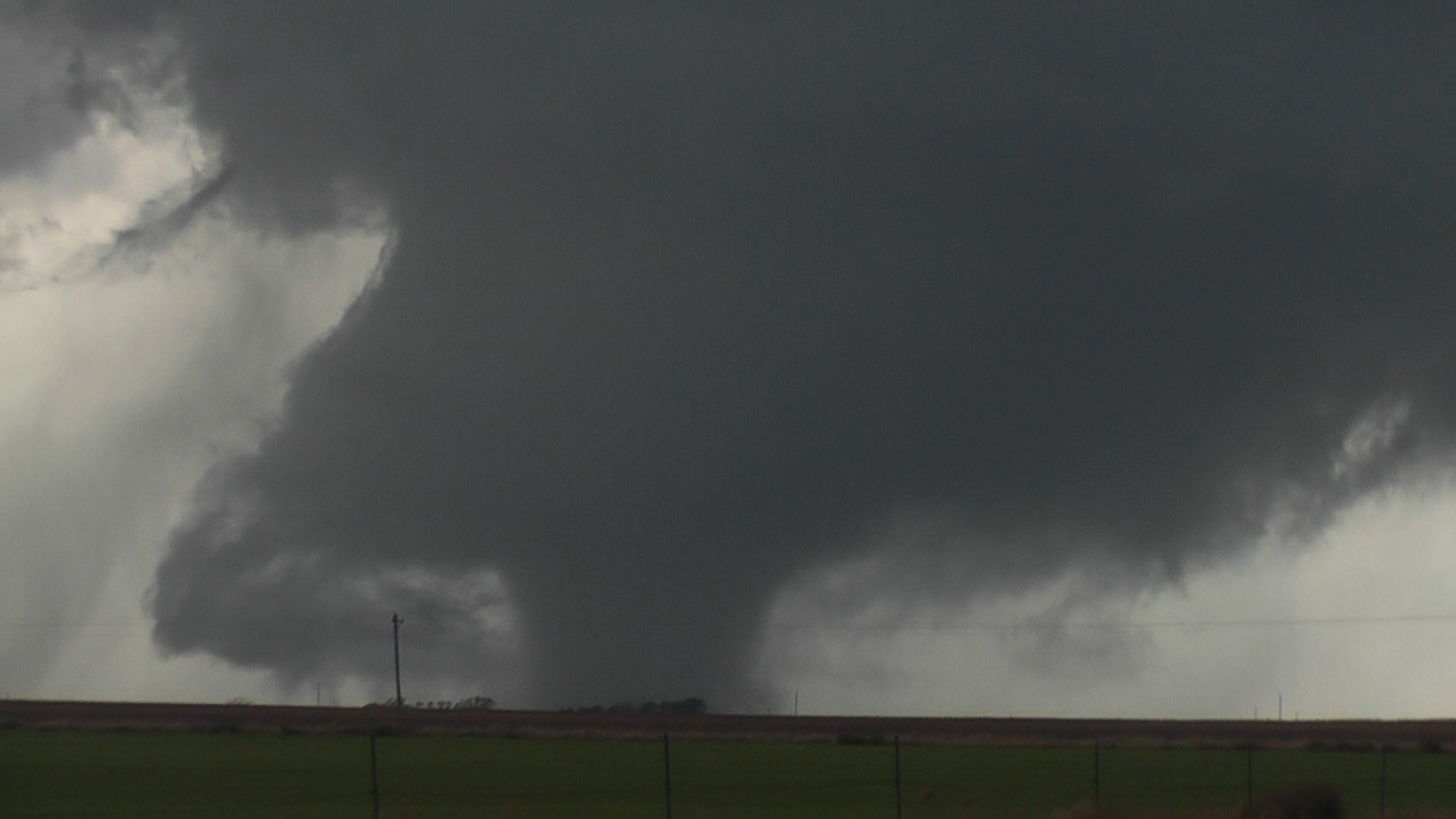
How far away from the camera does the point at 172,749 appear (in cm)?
8512

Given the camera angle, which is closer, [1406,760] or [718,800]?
[718,800]

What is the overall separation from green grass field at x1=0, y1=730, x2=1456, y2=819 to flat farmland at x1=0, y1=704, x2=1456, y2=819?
206mm

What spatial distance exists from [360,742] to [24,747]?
688 inches

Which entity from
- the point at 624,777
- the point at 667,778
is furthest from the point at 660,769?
the point at 667,778

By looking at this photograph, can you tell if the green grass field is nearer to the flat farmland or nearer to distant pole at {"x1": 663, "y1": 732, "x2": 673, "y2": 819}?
the flat farmland

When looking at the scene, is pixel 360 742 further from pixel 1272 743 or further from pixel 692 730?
pixel 1272 743

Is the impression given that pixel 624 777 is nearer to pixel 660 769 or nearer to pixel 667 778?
pixel 660 769

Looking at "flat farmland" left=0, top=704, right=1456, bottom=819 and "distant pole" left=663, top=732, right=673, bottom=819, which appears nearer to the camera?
"distant pole" left=663, top=732, right=673, bottom=819

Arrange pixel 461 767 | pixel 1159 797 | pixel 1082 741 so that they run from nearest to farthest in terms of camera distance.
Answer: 1. pixel 1159 797
2. pixel 461 767
3. pixel 1082 741

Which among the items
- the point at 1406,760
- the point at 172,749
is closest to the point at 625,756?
the point at 172,749

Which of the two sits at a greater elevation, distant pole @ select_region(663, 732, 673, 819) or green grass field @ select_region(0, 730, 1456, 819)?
distant pole @ select_region(663, 732, 673, 819)

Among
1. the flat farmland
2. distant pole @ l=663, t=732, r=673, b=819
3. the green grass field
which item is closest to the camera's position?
distant pole @ l=663, t=732, r=673, b=819

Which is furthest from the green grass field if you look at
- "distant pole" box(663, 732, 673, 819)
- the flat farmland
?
"distant pole" box(663, 732, 673, 819)

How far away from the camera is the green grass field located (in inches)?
2223
